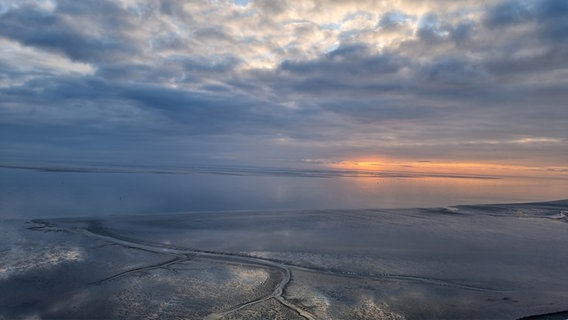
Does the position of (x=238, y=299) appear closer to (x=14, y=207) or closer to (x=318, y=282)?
(x=318, y=282)

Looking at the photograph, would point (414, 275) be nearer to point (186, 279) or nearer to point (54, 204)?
point (186, 279)

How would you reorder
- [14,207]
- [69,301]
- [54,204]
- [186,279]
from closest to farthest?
[69,301] → [186,279] → [14,207] → [54,204]

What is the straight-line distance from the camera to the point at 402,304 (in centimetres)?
827

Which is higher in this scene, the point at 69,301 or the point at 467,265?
the point at 467,265

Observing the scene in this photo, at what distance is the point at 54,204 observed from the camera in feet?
72.5

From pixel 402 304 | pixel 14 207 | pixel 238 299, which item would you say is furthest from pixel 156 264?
pixel 14 207

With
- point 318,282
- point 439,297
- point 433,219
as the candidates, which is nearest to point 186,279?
point 318,282

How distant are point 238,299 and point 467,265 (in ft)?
24.4

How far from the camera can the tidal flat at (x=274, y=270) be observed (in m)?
7.82

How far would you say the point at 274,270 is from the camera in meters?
10.4

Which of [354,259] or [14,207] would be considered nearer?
[354,259]

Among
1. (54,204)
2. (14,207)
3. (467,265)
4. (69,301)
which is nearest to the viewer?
(69,301)

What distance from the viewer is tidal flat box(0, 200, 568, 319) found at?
7820 millimetres

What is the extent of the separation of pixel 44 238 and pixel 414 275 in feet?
41.4
